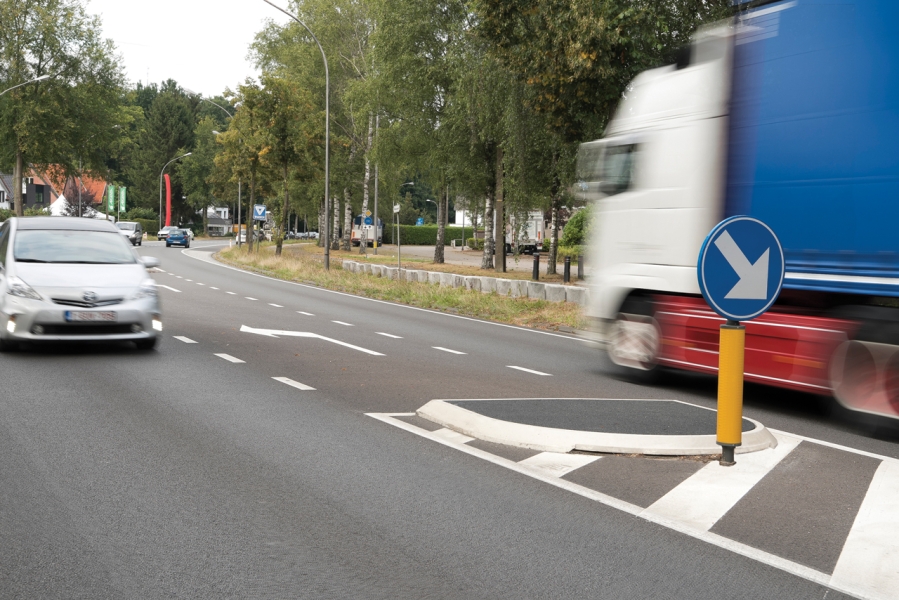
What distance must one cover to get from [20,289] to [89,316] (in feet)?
2.81

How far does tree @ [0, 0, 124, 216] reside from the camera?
57875 millimetres

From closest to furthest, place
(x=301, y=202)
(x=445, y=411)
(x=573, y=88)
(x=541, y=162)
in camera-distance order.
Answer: (x=445, y=411) → (x=573, y=88) → (x=541, y=162) → (x=301, y=202)

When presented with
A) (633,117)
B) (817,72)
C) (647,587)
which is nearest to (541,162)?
(633,117)

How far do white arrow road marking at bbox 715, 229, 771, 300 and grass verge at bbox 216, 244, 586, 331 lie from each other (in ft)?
37.9

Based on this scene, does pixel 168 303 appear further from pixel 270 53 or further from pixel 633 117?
pixel 270 53

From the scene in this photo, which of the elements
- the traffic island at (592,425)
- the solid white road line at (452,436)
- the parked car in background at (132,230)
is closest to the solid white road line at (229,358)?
the traffic island at (592,425)

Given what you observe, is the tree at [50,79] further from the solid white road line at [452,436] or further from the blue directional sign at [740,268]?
the blue directional sign at [740,268]

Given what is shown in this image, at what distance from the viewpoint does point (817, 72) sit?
29.0 ft

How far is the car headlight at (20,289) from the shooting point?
11531mm

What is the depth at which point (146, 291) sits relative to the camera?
12203 millimetres

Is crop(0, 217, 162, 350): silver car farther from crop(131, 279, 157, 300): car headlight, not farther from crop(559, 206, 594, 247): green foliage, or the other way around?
crop(559, 206, 594, 247): green foliage

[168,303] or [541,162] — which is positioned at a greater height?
[541,162]

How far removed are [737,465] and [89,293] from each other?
7.89m

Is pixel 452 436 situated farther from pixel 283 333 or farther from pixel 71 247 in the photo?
pixel 283 333
